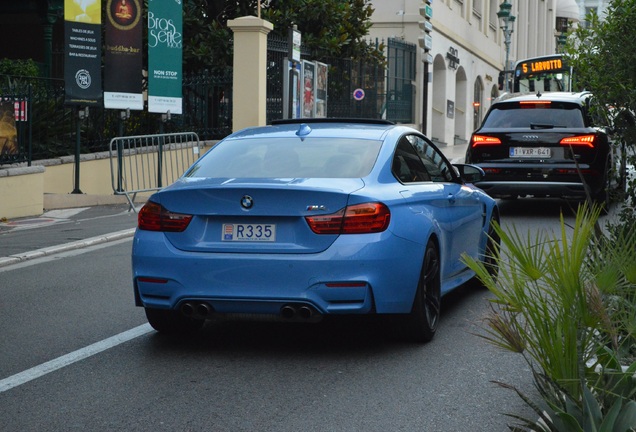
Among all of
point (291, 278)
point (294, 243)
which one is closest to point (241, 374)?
point (291, 278)

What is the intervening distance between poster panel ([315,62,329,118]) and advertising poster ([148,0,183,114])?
4658 mm

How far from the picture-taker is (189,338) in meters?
7.52

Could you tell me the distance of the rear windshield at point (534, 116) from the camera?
15516 mm

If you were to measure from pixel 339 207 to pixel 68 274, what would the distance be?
4.96 m

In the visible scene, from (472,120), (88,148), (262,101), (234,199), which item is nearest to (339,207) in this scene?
(234,199)

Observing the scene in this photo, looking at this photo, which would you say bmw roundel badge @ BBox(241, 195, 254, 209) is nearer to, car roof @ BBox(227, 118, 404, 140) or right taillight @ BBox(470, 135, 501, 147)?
car roof @ BBox(227, 118, 404, 140)

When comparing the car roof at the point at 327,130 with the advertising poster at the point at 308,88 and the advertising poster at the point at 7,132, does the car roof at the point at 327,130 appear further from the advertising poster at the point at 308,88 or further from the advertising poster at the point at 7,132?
the advertising poster at the point at 308,88

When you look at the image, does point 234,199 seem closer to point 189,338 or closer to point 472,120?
point 189,338

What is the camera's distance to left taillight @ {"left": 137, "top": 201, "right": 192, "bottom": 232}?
6.86 metres

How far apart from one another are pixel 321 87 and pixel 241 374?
769 inches

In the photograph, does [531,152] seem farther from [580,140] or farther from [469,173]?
[469,173]

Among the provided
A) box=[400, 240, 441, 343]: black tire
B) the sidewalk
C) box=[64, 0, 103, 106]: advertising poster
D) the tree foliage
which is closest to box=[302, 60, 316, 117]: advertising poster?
the tree foliage

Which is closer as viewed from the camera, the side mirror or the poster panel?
the side mirror

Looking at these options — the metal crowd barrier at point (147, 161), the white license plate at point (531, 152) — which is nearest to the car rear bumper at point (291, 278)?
the white license plate at point (531, 152)
